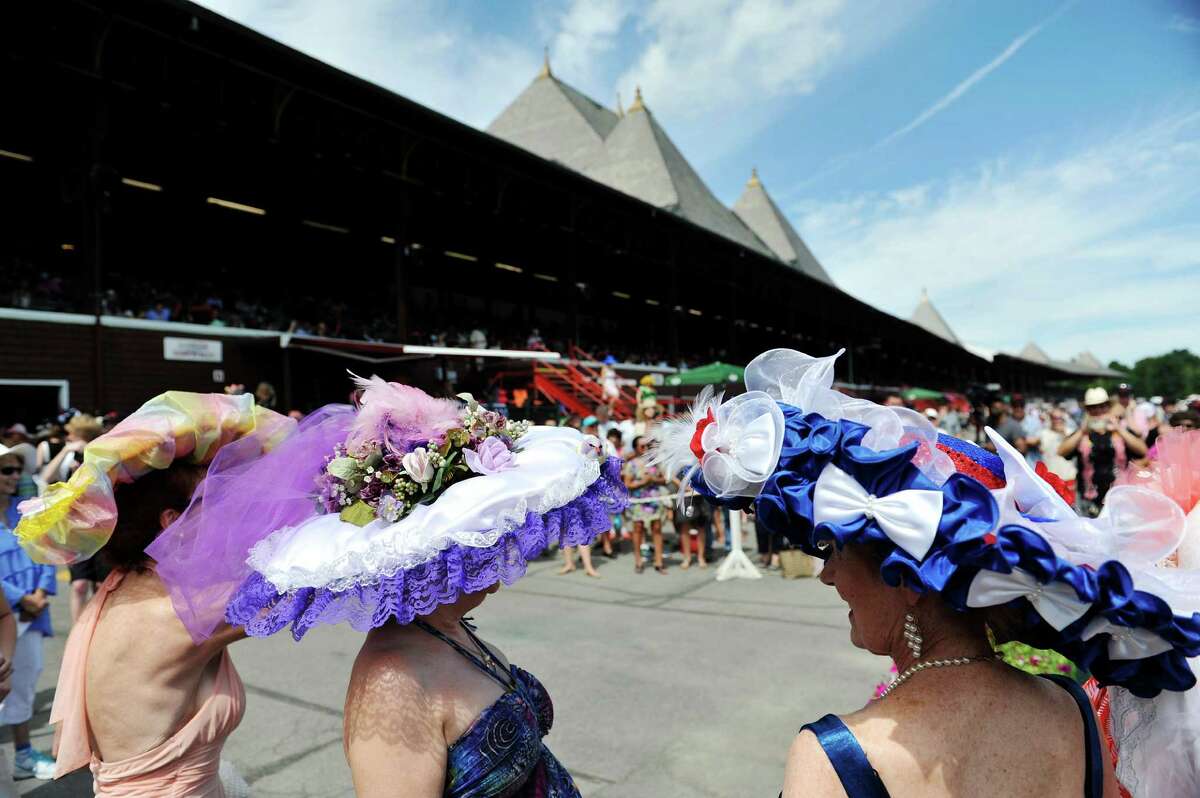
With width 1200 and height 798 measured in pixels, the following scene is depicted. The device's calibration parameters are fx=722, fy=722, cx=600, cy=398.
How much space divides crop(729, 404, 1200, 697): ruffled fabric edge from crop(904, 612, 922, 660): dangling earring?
0.28 ft

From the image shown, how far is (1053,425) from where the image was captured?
15.8 metres

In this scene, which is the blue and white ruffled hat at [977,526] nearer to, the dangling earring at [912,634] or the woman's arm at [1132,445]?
the dangling earring at [912,634]

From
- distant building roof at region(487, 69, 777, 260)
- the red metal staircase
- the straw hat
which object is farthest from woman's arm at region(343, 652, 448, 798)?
distant building roof at region(487, 69, 777, 260)

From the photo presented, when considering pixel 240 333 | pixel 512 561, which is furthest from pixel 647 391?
pixel 512 561

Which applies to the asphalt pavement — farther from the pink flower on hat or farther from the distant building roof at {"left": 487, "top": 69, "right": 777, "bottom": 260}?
the distant building roof at {"left": 487, "top": 69, "right": 777, "bottom": 260}

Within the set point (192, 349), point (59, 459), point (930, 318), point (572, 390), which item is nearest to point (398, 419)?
point (59, 459)

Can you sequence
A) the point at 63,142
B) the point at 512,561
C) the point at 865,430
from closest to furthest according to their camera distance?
the point at 865,430
the point at 512,561
the point at 63,142

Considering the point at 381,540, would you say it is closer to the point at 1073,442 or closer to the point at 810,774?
the point at 810,774

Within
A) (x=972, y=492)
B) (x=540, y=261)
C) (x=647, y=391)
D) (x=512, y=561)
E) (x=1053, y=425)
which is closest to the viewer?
(x=972, y=492)

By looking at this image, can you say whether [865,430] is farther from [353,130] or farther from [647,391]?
[353,130]

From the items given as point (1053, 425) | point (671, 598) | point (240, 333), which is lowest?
point (671, 598)

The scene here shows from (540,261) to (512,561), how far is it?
23.4 m

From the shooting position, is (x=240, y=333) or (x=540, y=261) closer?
(x=240, y=333)

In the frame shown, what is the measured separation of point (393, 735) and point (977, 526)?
1.21m
